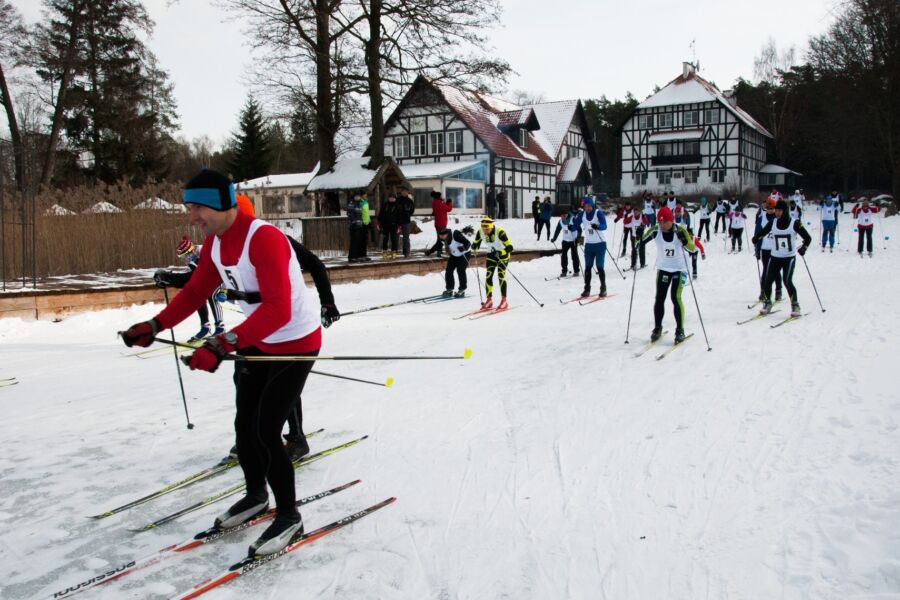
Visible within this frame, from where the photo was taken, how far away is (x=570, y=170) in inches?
1831

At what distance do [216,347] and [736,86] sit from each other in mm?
66587

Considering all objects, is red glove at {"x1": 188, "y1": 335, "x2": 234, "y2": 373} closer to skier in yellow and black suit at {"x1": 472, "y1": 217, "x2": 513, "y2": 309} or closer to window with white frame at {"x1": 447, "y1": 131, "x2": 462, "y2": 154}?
skier in yellow and black suit at {"x1": 472, "y1": 217, "x2": 513, "y2": 309}

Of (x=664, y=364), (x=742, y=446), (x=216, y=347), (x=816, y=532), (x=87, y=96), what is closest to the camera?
(x=216, y=347)

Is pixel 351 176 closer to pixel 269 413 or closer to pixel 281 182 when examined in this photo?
pixel 269 413

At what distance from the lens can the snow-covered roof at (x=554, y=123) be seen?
45.8m

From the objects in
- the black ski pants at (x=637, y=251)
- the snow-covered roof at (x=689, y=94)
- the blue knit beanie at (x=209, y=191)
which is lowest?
the black ski pants at (x=637, y=251)

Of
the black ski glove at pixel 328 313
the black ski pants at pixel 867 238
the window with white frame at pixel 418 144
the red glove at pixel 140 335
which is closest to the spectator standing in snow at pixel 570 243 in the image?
the black ski pants at pixel 867 238

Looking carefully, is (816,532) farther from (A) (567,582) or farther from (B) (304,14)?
(B) (304,14)

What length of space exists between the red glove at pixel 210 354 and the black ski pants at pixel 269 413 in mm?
389

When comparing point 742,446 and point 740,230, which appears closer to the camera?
point 742,446

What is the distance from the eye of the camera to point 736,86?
200ft

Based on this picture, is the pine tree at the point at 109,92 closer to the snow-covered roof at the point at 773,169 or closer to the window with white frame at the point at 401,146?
the window with white frame at the point at 401,146

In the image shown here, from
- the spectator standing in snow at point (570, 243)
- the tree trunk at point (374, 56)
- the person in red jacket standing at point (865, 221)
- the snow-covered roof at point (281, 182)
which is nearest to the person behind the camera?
the spectator standing in snow at point (570, 243)

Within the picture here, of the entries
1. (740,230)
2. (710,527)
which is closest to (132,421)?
(710,527)
